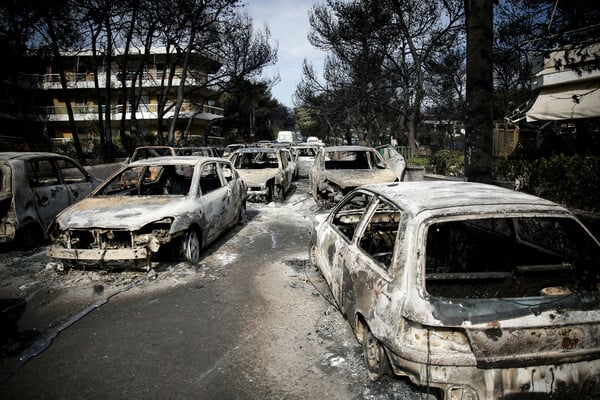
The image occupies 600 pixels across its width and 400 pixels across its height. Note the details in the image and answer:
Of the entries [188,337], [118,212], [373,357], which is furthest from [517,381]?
[118,212]

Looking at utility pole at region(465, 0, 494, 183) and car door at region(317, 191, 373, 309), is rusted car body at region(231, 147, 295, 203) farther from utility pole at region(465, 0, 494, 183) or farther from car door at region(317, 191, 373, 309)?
car door at region(317, 191, 373, 309)

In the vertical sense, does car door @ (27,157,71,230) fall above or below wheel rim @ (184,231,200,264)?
above

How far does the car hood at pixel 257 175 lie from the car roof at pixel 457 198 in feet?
25.3

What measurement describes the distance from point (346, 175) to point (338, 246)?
603 centimetres

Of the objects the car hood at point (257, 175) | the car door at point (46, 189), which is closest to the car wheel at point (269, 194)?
the car hood at point (257, 175)

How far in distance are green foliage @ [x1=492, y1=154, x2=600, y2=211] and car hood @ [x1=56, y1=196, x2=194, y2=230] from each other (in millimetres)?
7113

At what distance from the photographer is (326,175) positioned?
31.9ft

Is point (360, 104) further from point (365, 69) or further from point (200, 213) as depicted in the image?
point (200, 213)

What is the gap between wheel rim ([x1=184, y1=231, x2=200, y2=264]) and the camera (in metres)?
5.46

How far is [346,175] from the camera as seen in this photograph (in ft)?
31.6

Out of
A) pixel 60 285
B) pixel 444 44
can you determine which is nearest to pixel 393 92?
pixel 444 44

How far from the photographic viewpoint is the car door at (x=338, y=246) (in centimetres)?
347

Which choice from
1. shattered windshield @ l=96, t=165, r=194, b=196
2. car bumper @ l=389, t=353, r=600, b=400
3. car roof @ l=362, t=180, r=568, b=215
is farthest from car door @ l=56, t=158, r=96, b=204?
car bumper @ l=389, t=353, r=600, b=400

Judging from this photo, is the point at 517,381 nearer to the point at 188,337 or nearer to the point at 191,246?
the point at 188,337
